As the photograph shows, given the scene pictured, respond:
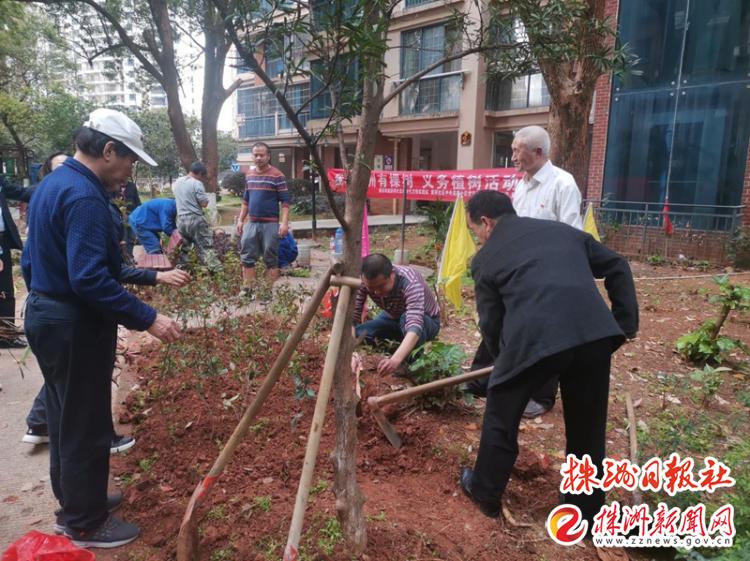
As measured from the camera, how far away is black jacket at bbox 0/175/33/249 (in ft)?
13.9

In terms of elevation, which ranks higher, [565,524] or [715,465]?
[715,465]

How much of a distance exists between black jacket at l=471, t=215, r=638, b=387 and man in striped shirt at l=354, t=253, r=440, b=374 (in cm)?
74

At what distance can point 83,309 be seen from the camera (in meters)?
2.04

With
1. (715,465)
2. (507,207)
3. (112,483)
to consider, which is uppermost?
(507,207)

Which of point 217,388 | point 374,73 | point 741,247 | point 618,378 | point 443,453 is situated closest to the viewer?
point 374,73

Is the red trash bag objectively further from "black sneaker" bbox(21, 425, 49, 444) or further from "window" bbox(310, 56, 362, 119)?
"window" bbox(310, 56, 362, 119)

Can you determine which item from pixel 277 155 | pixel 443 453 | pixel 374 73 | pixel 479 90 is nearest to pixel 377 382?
pixel 443 453

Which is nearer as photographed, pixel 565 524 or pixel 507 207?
pixel 565 524

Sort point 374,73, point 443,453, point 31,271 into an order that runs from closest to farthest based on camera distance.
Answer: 1. point 374,73
2. point 31,271
3. point 443,453

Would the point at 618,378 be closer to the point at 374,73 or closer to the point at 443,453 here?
the point at 443,453

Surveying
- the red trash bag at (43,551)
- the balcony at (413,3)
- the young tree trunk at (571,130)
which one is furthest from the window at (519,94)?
the red trash bag at (43,551)

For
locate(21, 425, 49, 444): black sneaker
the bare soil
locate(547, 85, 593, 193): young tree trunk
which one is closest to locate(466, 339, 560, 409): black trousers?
the bare soil

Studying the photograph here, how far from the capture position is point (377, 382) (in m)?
3.59

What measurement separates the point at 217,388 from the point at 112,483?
3.08ft
